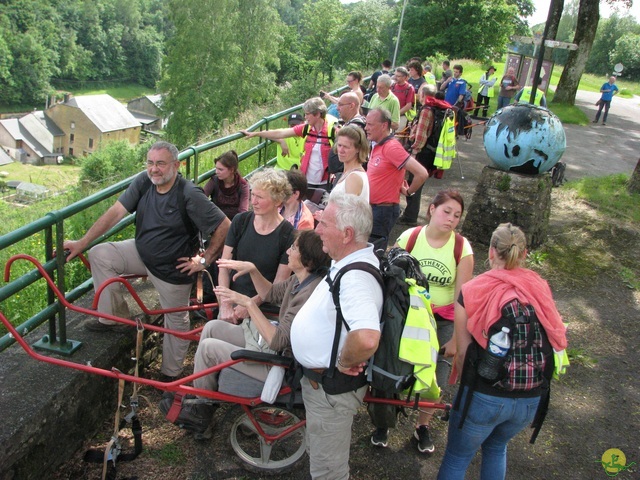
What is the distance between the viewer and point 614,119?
19641 millimetres

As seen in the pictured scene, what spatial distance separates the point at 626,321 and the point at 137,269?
4.91 metres

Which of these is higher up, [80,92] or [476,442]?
[476,442]

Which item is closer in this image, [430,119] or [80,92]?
[430,119]

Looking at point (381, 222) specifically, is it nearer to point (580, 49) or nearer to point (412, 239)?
point (412, 239)

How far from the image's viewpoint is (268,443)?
3.20 metres

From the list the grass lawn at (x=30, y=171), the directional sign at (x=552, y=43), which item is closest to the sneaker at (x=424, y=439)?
the directional sign at (x=552, y=43)

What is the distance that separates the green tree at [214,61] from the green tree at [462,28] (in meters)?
16.0

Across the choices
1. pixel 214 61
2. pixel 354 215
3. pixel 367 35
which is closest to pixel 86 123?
pixel 214 61

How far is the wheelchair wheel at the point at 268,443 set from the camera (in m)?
3.23

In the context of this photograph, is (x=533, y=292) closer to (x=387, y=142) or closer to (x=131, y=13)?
(x=387, y=142)

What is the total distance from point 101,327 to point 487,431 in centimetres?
254

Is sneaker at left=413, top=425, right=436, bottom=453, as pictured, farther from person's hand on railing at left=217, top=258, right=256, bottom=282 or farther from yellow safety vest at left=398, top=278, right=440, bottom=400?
person's hand on railing at left=217, top=258, right=256, bottom=282

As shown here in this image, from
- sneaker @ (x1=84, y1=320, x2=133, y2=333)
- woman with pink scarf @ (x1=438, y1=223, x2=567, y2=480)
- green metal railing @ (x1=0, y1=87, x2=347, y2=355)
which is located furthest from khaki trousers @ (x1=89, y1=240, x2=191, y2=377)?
woman with pink scarf @ (x1=438, y1=223, x2=567, y2=480)

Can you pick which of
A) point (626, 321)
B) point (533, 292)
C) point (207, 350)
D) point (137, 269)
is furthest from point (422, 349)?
point (626, 321)
